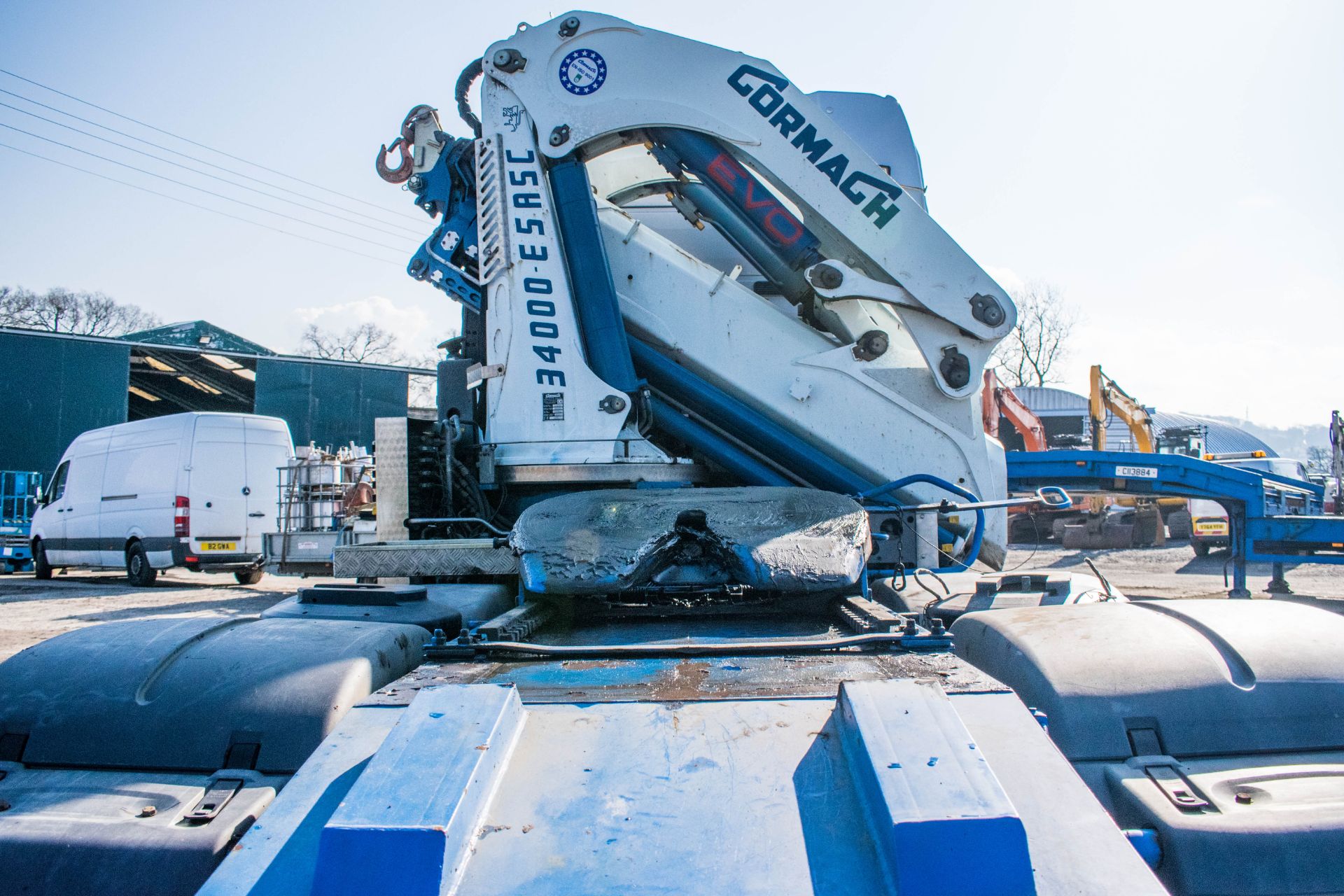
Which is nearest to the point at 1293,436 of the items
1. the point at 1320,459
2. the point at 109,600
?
the point at 1320,459

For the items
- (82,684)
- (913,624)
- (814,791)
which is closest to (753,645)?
(913,624)

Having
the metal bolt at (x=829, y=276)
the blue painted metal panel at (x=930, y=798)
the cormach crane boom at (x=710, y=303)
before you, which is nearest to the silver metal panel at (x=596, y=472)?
the cormach crane boom at (x=710, y=303)

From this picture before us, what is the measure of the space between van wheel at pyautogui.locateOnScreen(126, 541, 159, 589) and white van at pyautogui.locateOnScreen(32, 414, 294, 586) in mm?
17

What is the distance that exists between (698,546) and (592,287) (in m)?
1.94

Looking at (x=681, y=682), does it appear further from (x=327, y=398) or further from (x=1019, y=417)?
(x=327, y=398)

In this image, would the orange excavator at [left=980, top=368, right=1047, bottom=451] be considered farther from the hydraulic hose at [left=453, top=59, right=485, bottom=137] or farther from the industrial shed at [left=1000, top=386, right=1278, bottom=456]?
the hydraulic hose at [left=453, top=59, right=485, bottom=137]

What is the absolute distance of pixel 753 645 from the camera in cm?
251

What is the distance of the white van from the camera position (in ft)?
41.5

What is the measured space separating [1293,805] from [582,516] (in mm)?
2068

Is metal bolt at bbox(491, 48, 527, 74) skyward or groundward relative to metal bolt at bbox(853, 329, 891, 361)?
skyward

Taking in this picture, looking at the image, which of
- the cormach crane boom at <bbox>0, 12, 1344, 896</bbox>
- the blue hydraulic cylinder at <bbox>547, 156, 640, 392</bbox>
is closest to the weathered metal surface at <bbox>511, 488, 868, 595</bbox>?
the cormach crane boom at <bbox>0, 12, 1344, 896</bbox>

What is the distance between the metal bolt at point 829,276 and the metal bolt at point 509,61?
179cm

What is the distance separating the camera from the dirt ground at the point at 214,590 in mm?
9359

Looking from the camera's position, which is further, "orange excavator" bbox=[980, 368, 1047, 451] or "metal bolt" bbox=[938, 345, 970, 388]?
"orange excavator" bbox=[980, 368, 1047, 451]
